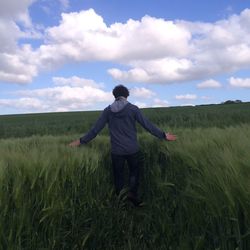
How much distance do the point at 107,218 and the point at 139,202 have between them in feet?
3.22

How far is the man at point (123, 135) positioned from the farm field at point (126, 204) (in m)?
0.22

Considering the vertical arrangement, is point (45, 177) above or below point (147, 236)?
above

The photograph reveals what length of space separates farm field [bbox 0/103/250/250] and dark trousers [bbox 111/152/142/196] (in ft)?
0.49

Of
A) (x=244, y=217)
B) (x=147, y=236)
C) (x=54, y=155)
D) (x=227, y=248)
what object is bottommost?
(x=147, y=236)

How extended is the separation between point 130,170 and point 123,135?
0.50 m

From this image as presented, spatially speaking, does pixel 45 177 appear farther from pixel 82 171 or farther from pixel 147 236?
pixel 147 236

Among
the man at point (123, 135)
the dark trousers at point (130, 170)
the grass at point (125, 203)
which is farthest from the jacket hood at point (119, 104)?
the grass at point (125, 203)

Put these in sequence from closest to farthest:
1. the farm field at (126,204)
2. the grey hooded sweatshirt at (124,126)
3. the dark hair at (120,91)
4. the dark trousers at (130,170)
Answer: the farm field at (126,204) < the dark trousers at (130,170) < the grey hooded sweatshirt at (124,126) < the dark hair at (120,91)

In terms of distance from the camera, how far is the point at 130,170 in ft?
22.4

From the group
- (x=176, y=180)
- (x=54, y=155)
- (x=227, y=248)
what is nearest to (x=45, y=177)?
(x=54, y=155)

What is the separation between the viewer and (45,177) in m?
4.91

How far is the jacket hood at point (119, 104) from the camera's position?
679 centimetres

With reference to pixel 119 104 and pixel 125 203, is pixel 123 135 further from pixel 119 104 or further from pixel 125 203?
pixel 125 203

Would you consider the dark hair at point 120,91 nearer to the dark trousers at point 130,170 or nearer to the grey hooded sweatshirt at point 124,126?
the grey hooded sweatshirt at point 124,126
